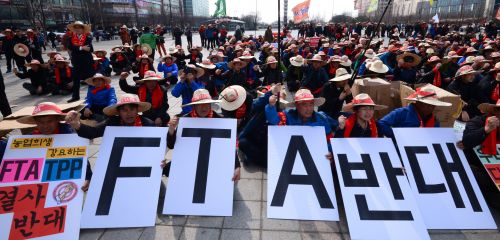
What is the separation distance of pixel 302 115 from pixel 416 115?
4.42 feet

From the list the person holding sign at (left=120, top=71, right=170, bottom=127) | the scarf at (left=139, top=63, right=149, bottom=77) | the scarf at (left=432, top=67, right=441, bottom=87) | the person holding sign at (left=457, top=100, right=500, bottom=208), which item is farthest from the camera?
the scarf at (left=139, top=63, right=149, bottom=77)

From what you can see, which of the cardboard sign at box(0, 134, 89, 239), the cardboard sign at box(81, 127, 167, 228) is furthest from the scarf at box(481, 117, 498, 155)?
the cardboard sign at box(0, 134, 89, 239)

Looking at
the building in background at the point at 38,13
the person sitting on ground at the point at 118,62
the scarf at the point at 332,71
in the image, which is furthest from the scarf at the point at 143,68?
the building in background at the point at 38,13

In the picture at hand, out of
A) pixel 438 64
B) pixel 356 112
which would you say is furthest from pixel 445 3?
pixel 356 112

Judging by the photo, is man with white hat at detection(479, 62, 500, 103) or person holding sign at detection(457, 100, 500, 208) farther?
man with white hat at detection(479, 62, 500, 103)

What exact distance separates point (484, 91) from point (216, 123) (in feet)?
18.7

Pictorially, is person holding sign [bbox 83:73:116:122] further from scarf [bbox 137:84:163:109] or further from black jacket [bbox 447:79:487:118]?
black jacket [bbox 447:79:487:118]

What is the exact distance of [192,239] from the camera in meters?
2.67

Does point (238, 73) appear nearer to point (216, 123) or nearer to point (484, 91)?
point (216, 123)

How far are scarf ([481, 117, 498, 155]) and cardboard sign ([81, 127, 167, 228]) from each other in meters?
3.33

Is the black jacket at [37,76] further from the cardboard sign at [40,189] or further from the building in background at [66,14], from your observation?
the building in background at [66,14]

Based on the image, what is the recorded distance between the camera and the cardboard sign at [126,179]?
2646 mm

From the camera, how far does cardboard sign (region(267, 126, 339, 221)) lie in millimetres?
2691

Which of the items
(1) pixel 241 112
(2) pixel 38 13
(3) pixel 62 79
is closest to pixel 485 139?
(1) pixel 241 112
